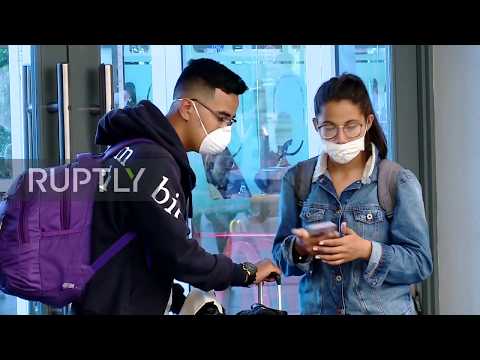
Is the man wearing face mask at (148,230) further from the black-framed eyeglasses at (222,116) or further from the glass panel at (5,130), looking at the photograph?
the glass panel at (5,130)

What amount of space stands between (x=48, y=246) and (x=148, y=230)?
0.29 m

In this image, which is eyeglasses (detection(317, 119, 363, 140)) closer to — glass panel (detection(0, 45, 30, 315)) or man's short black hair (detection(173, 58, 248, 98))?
man's short black hair (detection(173, 58, 248, 98))

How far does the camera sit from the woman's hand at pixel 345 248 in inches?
92.5

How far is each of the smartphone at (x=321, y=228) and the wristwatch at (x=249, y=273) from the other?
0.20 meters

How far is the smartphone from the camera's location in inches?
92.0

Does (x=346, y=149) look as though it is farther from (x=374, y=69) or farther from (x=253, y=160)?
(x=374, y=69)

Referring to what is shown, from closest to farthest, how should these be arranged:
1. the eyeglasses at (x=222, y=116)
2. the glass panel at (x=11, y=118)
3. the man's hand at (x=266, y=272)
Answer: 1. the man's hand at (x=266, y=272)
2. the eyeglasses at (x=222, y=116)
3. the glass panel at (x=11, y=118)

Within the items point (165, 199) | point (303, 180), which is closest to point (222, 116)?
point (303, 180)

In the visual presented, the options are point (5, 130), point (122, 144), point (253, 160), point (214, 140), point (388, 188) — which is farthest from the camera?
point (253, 160)

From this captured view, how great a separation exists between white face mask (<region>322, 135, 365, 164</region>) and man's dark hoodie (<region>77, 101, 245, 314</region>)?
50 cm

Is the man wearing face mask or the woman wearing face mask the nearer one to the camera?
the man wearing face mask

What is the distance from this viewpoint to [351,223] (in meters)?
2.48

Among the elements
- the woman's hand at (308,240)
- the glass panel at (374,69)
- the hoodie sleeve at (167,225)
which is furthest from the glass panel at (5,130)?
the glass panel at (374,69)

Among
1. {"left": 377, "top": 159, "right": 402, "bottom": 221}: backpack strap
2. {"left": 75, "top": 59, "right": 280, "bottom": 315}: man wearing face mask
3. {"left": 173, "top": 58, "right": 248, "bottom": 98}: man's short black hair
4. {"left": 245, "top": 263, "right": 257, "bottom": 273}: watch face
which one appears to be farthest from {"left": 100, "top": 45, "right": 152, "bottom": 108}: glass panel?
{"left": 377, "top": 159, "right": 402, "bottom": 221}: backpack strap
